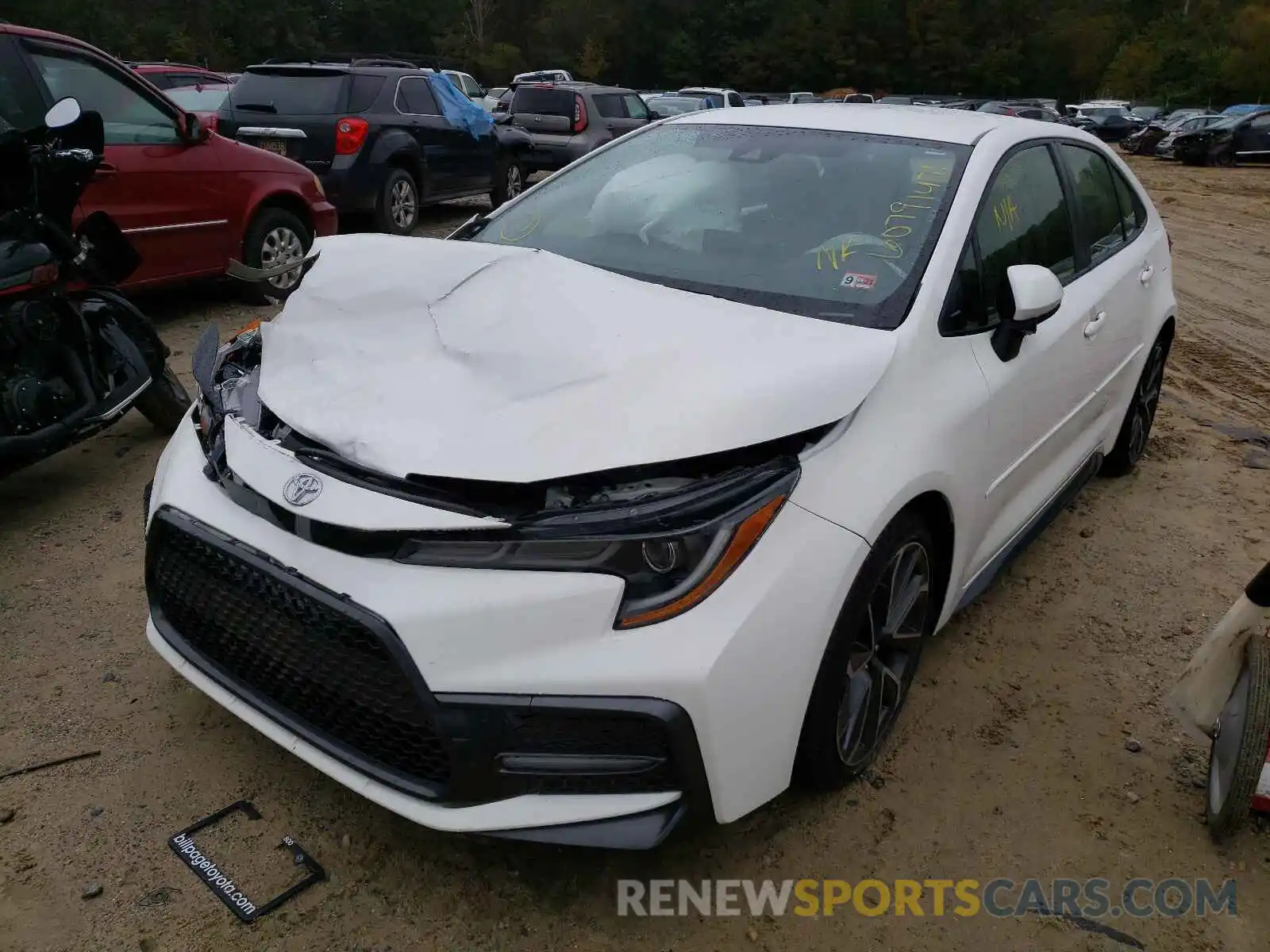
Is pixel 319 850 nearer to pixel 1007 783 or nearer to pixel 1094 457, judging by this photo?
pixel 1007 783

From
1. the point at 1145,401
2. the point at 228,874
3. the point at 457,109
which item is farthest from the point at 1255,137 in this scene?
the point at 228,874

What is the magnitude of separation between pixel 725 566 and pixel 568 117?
12.1m

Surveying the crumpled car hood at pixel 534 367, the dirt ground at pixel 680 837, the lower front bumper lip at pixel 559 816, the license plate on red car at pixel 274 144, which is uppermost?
the crumpled car hood at pixel 534 367

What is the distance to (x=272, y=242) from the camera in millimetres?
7047

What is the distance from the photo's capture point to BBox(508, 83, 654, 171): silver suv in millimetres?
13461

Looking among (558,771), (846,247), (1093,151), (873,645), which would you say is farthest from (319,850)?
(1093,151)

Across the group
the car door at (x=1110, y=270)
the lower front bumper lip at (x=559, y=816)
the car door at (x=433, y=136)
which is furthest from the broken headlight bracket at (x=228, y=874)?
the car door at (x=433, y=136)

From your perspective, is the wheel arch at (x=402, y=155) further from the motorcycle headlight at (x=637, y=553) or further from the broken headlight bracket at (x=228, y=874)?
the motorcycle headlight at (x=637, y=553)

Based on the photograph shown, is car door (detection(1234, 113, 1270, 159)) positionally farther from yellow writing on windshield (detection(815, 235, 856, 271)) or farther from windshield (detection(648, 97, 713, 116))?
yellow writing on windshield (detection(815, 235, 856, 271))

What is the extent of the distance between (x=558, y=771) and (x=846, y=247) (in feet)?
5.61

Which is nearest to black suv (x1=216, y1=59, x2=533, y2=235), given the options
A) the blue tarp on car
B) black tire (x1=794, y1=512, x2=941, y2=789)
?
the blue tarp on car

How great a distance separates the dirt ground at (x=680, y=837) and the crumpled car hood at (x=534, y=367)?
0.89 metres

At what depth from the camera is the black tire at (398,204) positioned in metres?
9.43

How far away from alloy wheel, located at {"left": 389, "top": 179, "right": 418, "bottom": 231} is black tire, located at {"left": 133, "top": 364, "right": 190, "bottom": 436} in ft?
17.2
